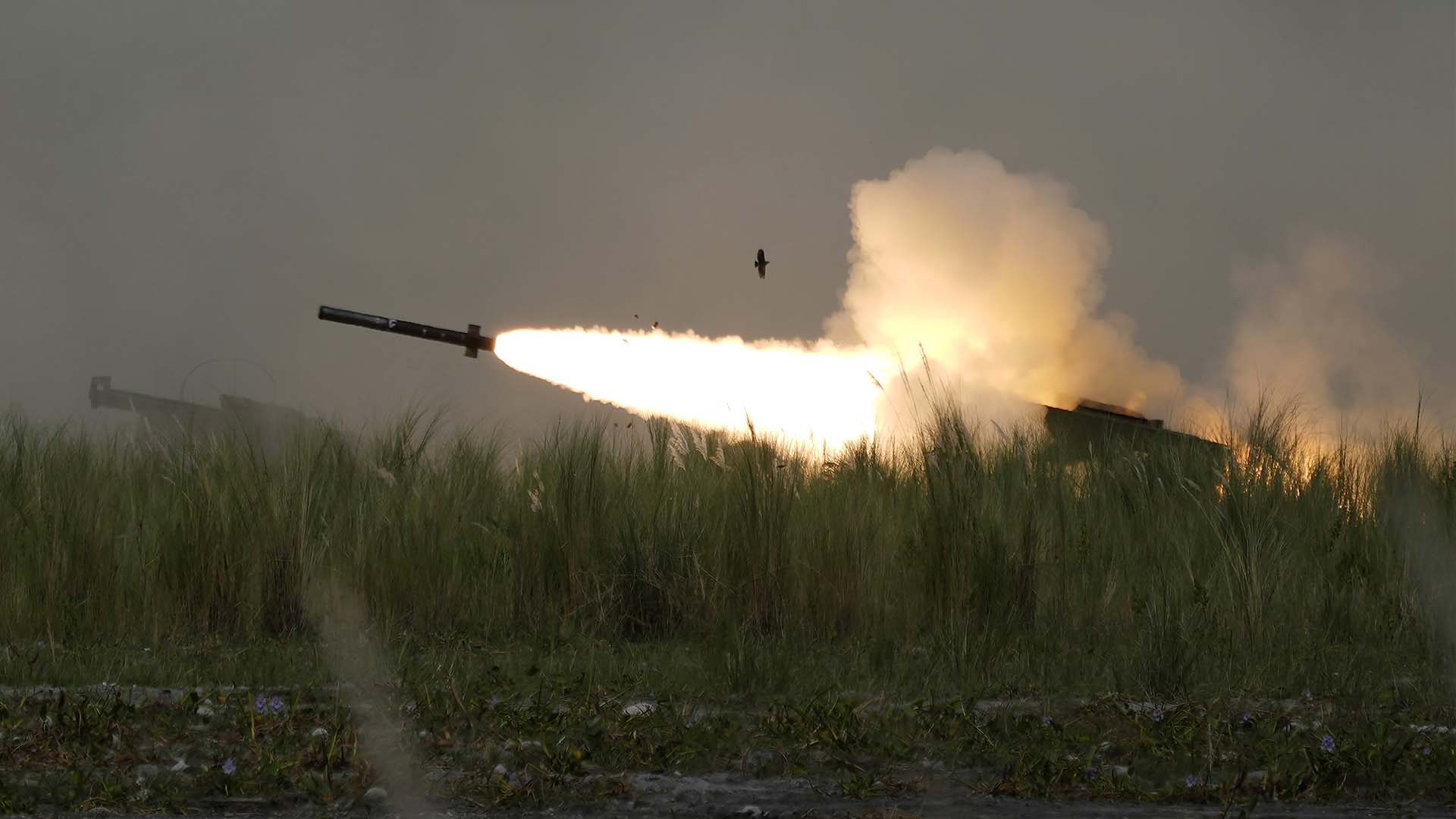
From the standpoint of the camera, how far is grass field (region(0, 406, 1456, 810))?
21.2 ft

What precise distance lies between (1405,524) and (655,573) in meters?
6.38

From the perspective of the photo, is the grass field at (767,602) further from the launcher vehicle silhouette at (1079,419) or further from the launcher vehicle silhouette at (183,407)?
the launcher vehicle silhouette at (183,407)

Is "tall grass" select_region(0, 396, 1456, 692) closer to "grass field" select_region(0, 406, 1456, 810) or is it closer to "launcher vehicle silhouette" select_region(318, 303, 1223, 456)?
"grass field" select_region(0, 406, 1456, 810)

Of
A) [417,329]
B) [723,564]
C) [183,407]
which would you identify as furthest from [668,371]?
[183,407]

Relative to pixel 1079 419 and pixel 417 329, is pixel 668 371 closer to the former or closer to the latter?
A: pixel 417 329

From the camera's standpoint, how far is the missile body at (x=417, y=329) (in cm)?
1537

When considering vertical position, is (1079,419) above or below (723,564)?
above

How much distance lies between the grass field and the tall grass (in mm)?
30

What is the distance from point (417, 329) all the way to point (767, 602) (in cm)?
742

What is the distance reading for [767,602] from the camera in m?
9.56

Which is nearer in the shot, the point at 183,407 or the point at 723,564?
the point at 723,564

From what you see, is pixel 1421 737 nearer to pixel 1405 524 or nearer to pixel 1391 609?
pixel 1391 609

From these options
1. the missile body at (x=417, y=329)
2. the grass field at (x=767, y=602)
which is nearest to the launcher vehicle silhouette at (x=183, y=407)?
the missile body at (x=417, y=329)

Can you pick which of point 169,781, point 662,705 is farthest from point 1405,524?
point 169,781
